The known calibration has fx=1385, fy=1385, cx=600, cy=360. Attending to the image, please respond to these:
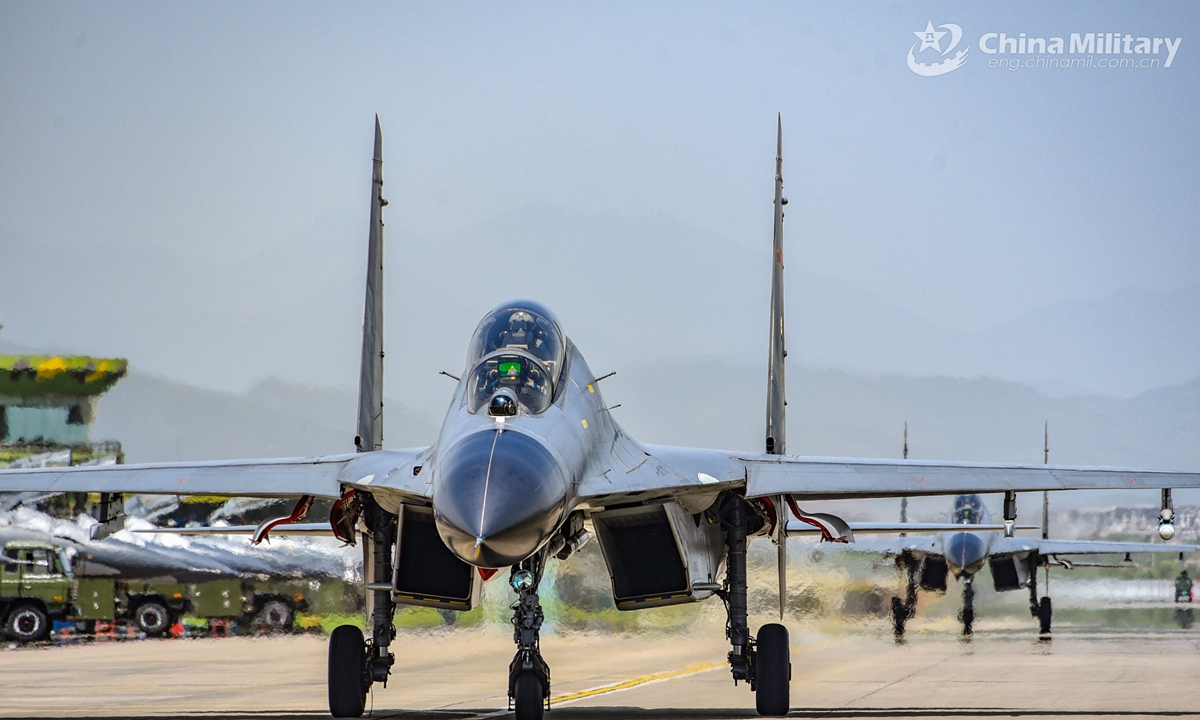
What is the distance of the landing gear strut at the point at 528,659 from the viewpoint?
9883mm

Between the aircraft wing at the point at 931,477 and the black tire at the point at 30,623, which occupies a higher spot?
the aircraft wing at the point at 931,477

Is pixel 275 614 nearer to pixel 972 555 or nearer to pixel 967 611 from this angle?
pixel 967 611

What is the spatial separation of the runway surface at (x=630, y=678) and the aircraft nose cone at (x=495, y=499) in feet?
10.9

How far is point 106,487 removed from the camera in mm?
11266

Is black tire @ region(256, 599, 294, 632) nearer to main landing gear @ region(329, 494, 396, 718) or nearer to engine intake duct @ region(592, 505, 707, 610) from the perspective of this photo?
main landing gear @ region(329, 494, 396, 718)

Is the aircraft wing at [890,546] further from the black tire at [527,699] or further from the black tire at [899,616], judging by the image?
the black tire at [527,699]

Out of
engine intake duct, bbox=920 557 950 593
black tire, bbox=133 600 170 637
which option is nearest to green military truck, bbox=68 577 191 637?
black tire, bbox=133 600 170 637

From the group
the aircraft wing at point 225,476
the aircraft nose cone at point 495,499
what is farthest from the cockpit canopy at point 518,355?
the aircraft wing at point 225,476

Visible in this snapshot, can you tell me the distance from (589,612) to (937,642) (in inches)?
279

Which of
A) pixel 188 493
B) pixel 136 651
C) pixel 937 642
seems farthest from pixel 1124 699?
pixel 136 651

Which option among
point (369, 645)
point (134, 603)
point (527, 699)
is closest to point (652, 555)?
point (527, 699)

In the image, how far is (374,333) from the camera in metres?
13.7

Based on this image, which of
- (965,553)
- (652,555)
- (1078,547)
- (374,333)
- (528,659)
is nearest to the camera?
(528,659)

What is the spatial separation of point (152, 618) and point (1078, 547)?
62.5ft
